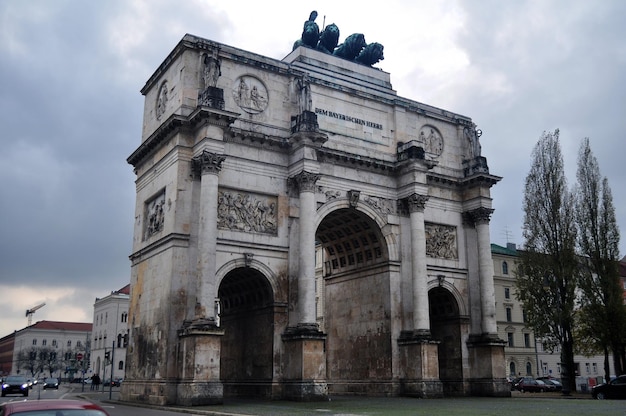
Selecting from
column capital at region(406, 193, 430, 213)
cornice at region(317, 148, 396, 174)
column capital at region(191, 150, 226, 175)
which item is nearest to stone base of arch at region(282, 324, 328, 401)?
column capital at region(191, 150, 226, 175)

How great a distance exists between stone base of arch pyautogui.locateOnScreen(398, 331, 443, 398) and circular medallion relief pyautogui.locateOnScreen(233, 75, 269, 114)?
14.1 meters

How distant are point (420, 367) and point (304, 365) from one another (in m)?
6.79

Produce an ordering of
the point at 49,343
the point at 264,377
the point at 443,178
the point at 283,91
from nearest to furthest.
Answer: the point at 264,377, the point at 283,91, the point at 443,178, the point at 49,343

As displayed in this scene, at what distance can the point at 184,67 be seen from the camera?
30359 millimetres

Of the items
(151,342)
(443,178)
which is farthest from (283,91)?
(151,342)

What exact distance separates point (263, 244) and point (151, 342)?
6.77m

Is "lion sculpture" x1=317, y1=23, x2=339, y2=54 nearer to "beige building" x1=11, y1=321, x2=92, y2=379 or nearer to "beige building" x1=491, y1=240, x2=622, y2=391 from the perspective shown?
"beige building" x1=491, y1=240, x2=622, y2=391

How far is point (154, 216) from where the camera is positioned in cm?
3122

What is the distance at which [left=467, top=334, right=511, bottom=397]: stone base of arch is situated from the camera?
3391 cm

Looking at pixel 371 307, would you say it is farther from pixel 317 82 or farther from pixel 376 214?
pixel 317 82

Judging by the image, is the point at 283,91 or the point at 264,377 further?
the point at 283,91

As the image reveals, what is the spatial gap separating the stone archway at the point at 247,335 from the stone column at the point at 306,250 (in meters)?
1.74

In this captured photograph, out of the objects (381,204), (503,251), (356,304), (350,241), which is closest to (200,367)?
(356,304)

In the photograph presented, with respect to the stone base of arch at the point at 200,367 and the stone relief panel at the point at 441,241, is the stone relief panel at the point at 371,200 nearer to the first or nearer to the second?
the stone relief panel at the point at 441,241
